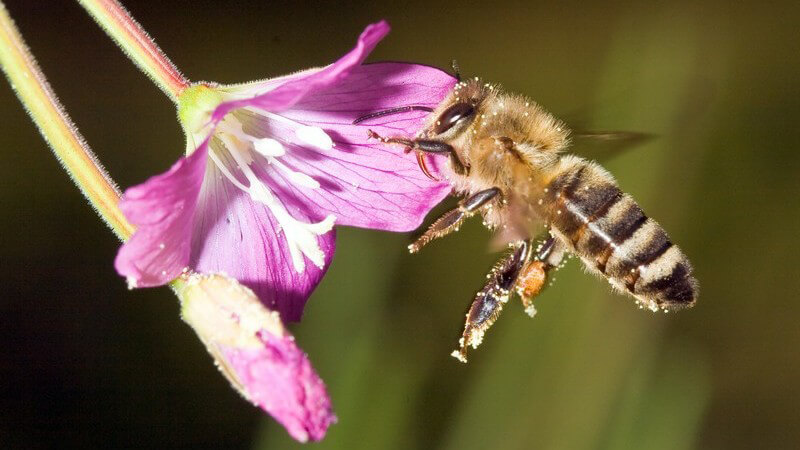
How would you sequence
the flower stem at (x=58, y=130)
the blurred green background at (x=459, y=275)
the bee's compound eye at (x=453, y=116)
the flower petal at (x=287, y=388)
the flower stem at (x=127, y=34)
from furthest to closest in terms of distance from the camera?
the blurred green background at (x=459, y=275), the bee's compound eye at (x=453, y=116), the flower stem at (x=127, y=34), the flower stem at (x=58, y=130), the flower petal at (x=287, y=388)

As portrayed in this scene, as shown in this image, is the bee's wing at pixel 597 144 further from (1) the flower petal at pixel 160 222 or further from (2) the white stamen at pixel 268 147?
(1) the flower petal at pixel 160 222

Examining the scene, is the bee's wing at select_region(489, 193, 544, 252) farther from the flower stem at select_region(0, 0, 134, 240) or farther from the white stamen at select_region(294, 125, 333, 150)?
the flower stem at select_region(0, 0, 134, 240)

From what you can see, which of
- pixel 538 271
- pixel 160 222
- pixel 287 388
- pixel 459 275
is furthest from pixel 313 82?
pixel 459 275

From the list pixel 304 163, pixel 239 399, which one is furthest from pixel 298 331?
pixel 304 163

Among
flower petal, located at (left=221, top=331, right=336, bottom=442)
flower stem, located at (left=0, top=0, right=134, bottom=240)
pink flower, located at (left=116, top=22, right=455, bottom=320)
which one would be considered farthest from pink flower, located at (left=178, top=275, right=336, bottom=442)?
pink flower, located at (left=116, top=22, right=455, bottom=320)

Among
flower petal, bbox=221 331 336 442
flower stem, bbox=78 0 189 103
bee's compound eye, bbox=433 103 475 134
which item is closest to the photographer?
flower petal, bbox=221 331 336 442

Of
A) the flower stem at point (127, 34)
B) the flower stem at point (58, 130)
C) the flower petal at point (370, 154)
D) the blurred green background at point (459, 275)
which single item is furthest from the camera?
the blurred green background at point (459, 275)

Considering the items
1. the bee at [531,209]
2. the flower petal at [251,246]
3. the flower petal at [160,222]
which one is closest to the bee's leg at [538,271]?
the bee at [531,209]

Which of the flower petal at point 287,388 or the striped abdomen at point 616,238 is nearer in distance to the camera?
the flower petal at point 287,388
